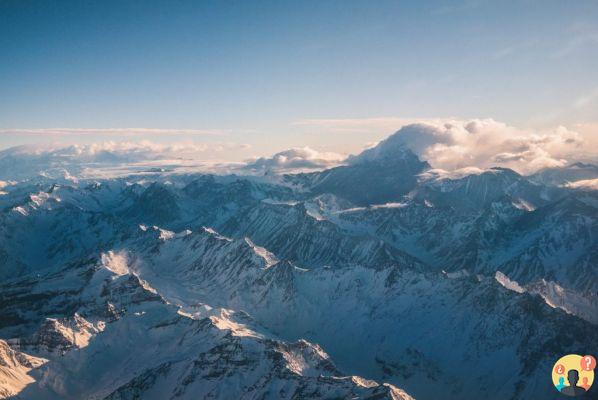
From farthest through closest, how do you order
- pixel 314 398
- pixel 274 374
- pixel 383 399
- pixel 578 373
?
pixel 274 374 → pixel 314 398 → pixel 383 399 → pixel 578 373

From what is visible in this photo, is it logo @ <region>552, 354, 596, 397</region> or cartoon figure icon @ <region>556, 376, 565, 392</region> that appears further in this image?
cartoon figure icon @ <region>556, 376, 565, 392</region>

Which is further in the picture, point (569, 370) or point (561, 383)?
point (569, 370)

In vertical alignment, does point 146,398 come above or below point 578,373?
below

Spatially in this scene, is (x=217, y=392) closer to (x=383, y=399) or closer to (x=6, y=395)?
(x=383, y=399)

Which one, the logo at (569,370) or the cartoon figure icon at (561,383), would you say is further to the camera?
the cartoon figure icon at (561,383)

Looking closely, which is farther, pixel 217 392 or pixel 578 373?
pixel 217 392

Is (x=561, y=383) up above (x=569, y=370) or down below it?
above

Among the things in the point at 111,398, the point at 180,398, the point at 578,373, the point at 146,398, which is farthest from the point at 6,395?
the point at 578,373

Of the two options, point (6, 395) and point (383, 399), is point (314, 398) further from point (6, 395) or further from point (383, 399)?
point (6, 395)

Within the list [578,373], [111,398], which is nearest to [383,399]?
[578,373]

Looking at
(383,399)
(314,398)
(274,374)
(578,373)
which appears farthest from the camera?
(274,374)

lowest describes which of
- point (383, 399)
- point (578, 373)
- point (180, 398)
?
point (180, 398)
